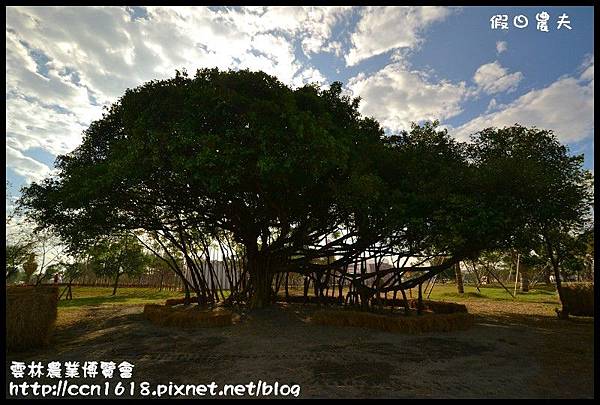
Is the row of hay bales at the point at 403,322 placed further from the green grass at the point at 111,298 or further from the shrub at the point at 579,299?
the green grass at the point at 111,298

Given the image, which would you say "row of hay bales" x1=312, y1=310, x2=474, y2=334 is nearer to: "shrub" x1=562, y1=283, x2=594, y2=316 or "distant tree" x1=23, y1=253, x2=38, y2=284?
"shrub" x1=562, y1=283, x2=594, y2=316

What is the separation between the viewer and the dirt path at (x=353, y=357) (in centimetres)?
550

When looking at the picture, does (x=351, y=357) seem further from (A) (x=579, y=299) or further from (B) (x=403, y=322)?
(A) (x=579, y=299)

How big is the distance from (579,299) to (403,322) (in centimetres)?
895

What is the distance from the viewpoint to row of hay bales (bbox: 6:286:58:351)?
7.85 m

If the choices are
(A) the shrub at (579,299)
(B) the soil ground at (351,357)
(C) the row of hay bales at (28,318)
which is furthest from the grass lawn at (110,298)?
(A) the shrub at (579,299)

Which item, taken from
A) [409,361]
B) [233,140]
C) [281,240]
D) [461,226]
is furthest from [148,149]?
[461,226]

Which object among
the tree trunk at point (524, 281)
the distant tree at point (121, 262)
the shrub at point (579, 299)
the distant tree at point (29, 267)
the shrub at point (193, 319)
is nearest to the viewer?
the shrub at point (193, 319)

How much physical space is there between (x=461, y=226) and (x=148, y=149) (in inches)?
366

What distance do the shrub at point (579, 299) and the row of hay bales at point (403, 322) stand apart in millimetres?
5839

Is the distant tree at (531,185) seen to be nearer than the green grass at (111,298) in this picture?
Yes

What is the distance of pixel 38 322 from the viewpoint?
820 centimetres

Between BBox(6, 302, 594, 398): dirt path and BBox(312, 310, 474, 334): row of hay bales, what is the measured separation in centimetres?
42

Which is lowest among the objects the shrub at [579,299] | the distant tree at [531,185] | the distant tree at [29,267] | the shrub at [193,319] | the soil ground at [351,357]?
the soil ground at [351,357]
